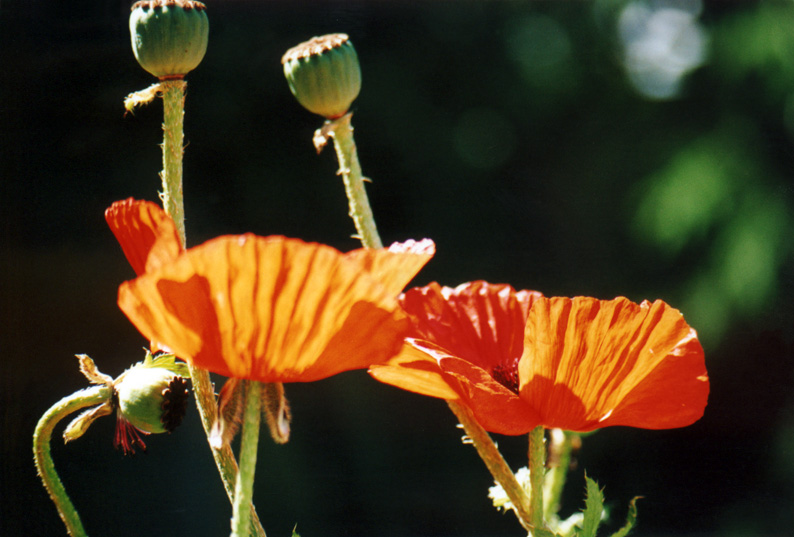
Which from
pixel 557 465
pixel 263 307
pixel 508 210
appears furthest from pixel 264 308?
pixel 508 210

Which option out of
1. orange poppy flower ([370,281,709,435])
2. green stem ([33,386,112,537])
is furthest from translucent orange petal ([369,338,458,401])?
green stem ([33,386,112,537])

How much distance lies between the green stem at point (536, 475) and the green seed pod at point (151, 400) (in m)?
0.13

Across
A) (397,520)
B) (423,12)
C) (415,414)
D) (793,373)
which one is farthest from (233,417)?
(423,12)

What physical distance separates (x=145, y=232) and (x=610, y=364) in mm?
171

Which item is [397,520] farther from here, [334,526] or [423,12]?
[423,12]

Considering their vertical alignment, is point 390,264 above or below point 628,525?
above

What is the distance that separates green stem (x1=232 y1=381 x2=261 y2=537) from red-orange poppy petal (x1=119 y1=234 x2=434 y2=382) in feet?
0.04

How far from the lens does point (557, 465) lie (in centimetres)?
40

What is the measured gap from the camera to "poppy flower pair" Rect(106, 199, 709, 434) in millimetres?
212

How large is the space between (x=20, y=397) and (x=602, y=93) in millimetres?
1182

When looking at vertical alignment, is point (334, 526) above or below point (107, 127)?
below

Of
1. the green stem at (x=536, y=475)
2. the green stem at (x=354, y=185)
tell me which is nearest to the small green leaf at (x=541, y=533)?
the green stem at (x=536, y=475)

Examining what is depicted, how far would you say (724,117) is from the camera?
4.38 ft

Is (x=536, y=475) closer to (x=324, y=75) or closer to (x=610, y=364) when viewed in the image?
(x=610, y=364)
